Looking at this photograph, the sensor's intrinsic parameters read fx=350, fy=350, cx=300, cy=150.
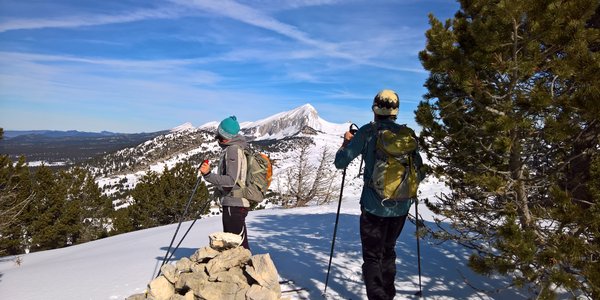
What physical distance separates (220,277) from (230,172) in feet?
3.96

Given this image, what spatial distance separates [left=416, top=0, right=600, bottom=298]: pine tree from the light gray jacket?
2.13m

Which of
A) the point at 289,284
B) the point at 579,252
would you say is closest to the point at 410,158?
the point at 579,252

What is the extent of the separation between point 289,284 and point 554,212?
3495mm

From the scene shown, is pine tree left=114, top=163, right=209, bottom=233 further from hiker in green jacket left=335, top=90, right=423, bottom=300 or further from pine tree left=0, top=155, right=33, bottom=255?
hiker in green jacket left=335, top=90, right=423, bottom=300

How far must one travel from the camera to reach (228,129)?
14.3 feet

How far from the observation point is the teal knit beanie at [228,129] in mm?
4344

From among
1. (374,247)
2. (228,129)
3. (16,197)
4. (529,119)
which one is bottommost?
(16,197)

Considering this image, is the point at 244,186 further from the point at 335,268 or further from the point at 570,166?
the point at 570,166

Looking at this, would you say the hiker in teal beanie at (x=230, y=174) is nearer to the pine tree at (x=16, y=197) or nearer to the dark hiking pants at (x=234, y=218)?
the dark hiking pants at (x=234, y=218)

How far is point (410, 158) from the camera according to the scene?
3.64 m

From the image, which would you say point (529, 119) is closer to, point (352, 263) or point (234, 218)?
point (234, 218)

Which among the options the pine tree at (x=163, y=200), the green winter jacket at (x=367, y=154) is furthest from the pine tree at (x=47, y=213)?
the green winter jacket at (x=367, y=154)

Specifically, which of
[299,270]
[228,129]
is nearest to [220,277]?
[228,129]

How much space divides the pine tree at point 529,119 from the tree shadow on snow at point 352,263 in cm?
107
